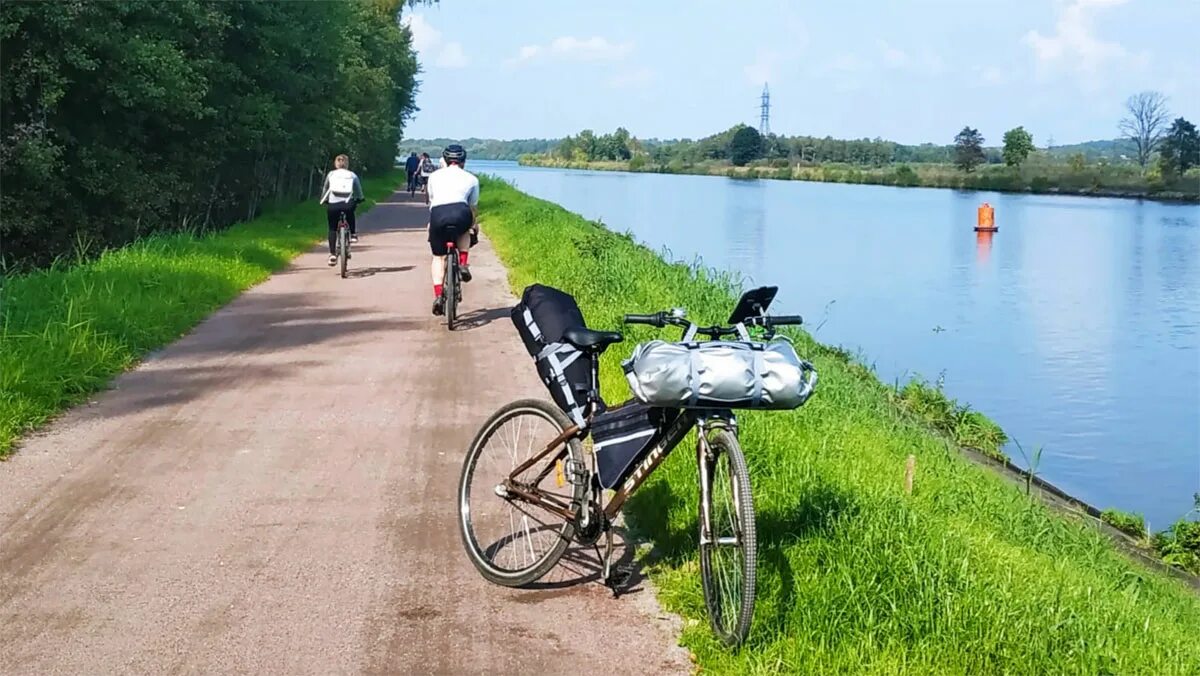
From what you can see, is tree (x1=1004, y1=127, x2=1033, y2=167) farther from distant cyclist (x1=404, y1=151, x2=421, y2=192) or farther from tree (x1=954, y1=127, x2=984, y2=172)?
distant cyclist (x1=404, y1=151, x2=421, y2=192)

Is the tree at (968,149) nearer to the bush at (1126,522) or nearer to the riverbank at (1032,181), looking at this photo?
the riverbank at (1032,181)

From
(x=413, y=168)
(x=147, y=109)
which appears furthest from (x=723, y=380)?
(x=413, y=168)

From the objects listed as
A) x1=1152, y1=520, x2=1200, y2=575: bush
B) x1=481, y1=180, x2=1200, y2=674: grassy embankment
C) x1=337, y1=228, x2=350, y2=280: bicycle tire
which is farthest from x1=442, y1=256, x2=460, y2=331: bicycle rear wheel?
x1=1152, y1=520, x2=1200, y2=575: bush

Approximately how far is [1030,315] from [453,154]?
15.2 meters

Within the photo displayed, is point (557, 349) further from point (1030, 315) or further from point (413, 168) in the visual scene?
point (413, 168)

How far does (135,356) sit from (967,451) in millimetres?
8028

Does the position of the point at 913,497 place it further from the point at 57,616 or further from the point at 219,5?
the point at 219,5

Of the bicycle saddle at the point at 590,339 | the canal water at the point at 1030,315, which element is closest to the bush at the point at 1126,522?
the canal water at the point at 1030,315

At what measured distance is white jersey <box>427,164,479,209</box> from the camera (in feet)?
38.7

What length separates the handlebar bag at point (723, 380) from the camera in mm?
4105

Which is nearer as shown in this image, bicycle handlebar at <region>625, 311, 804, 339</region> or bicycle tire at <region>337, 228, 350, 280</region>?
bicycle handlebar at <region>625, 311, 804, 339</region>

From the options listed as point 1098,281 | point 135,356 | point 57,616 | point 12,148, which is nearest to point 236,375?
point 135,356

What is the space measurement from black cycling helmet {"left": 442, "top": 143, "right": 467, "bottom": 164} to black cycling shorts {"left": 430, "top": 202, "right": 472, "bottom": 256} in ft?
1.39

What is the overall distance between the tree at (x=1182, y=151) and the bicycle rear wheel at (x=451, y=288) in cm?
9034
